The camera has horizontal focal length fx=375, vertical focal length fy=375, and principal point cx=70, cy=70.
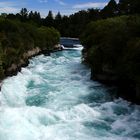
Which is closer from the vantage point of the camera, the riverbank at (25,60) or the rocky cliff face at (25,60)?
the riverbank at (25,60)

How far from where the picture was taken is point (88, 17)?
105m

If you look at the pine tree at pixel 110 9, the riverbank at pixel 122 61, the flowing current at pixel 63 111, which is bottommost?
the flowing current at pixel 63 111

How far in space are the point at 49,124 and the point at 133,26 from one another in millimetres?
11726

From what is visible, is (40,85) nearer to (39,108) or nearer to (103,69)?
(103,69)

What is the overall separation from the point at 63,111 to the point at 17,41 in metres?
19.0

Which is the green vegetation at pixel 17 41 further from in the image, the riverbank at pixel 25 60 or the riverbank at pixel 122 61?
the riverbank at pixel 122 61

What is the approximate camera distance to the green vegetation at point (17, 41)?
108 ft

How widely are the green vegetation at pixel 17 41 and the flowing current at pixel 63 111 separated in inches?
85.0

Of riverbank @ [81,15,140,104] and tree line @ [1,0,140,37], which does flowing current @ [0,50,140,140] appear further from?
tree line @ [1,0,140,37]

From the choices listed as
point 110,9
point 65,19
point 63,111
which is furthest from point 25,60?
point 65,19

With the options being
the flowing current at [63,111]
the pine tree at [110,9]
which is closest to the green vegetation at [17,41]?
the flowing current at [63,111]

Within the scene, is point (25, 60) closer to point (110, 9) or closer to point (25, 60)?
point (25, 60)

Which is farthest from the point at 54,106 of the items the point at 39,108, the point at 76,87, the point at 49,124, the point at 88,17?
the point at 88,17

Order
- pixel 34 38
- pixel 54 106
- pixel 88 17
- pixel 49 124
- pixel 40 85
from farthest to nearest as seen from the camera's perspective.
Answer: pixel 88 17 < pixel 34 38 < pixel 40 85 < pixel 54 106 < pixel 49 124
